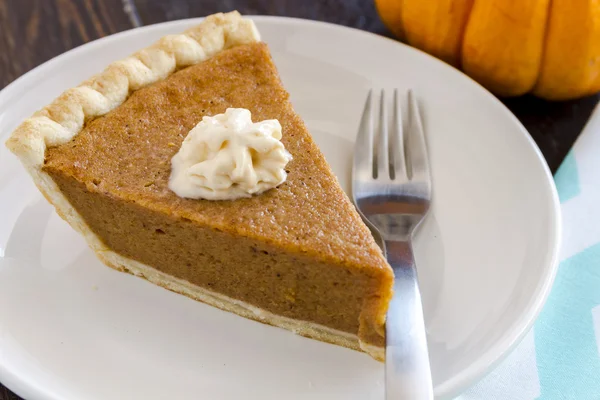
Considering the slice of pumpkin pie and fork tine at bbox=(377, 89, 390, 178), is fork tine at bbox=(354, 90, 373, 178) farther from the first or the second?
the slice of pumpkin pie

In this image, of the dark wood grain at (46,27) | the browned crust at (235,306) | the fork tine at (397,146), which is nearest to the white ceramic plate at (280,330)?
the browned crust at (235,306)

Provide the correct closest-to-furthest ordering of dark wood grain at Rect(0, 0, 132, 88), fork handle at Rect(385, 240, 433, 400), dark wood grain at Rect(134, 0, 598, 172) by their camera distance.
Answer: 1. fork handle at Rect(385, 240, 433, 400)
2. dark wood grain at Rect(0, 0, 132, 88)
3. dark wood grain at Rect(134, 0, 598, 172)

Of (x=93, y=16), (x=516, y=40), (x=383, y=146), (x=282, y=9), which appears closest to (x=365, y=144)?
(x=383, y=146)

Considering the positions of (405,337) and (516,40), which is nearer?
(405,337)

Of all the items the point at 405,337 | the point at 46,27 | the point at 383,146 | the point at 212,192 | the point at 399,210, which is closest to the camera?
the point at 405,337

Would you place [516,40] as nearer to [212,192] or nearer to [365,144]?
[365,144]

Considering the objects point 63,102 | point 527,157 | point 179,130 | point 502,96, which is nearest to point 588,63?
point 502,96

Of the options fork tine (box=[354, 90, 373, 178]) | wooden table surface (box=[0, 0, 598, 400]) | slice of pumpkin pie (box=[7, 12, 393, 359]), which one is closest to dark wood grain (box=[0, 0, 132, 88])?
wooden table surface (box=[0, 0, 598, 400])
